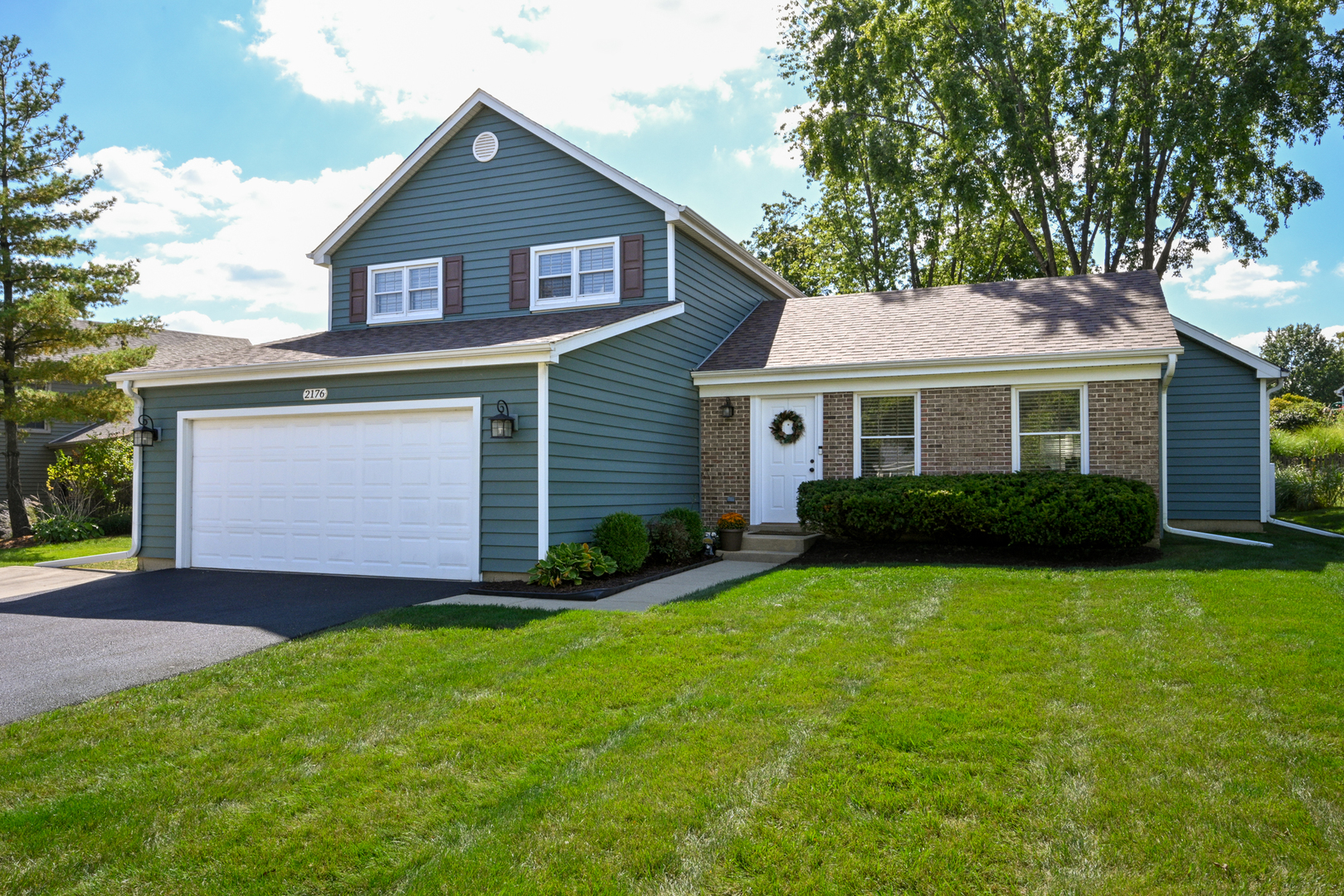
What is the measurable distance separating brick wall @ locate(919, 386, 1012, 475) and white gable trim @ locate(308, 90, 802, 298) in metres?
4.39

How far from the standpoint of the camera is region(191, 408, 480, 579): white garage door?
1010 cm

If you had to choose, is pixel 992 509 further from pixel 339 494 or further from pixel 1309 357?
pixel 1309 357

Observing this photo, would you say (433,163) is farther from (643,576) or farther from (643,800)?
(643,800)

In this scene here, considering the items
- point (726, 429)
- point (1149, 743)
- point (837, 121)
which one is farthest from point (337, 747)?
point (837, 121)

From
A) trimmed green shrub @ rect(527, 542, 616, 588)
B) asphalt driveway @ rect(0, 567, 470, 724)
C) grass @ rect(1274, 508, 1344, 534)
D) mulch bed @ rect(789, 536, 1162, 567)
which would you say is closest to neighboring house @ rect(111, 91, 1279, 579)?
trimmed green shrub @ rect(527, 542, 616, 588)

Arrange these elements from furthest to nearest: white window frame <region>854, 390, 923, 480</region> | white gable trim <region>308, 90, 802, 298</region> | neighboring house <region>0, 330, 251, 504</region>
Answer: neighboring house <region>0, 330, 251, 504</region> < white gable trim <region>308, 90, 802, 298</region> < white window frame <region>854, 390, 923, 480</region>

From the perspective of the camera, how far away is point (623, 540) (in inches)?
404

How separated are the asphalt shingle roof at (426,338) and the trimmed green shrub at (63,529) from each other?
6.71 meters

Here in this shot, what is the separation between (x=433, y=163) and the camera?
46.3 feet

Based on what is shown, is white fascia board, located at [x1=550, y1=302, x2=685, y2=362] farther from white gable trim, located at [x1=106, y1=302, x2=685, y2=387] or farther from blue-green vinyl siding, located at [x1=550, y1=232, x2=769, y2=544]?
blue-green vinyl siding, located at [x1=550, y1=232, x2=769, y2=544]

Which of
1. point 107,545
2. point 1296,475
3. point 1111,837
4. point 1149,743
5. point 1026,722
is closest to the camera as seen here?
point 1111,837

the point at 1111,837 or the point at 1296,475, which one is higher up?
the point at 1296,475

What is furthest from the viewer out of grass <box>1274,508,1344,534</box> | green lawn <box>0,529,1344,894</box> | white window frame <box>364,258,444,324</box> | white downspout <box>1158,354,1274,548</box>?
grass <box>1274,508,1344,534</box>

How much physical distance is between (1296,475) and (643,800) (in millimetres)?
19780
